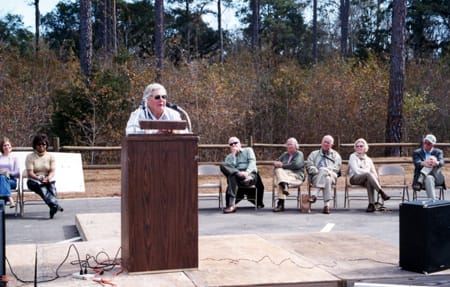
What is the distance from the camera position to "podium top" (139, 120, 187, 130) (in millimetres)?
5758

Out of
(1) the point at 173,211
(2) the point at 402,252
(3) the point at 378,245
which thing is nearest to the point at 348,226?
(3) the point at 378,245

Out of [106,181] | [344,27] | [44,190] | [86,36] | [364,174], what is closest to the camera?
[44,190]

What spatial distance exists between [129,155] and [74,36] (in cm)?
3283

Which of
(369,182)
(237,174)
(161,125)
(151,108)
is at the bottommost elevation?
(369,182)

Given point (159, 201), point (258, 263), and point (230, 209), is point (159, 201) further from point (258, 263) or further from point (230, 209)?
point (230, 209)

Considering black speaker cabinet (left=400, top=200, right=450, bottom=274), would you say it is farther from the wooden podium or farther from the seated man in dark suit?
the seated man in dark suit

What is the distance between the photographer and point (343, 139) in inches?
842

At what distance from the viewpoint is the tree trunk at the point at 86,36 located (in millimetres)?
19766

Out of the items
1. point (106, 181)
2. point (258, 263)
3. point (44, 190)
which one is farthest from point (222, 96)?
point (258, 263)

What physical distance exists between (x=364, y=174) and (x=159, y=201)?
20.1 feet

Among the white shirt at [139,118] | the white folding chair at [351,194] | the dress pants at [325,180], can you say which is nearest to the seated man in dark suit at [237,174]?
the dress pants at [325,180]

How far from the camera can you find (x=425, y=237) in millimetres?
6086

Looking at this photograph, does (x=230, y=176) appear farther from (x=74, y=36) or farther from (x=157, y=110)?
(x=74, y=36)

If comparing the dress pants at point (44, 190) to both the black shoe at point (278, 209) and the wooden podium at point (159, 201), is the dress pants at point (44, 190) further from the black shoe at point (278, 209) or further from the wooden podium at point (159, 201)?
the wooden podium at point (159, 201)
